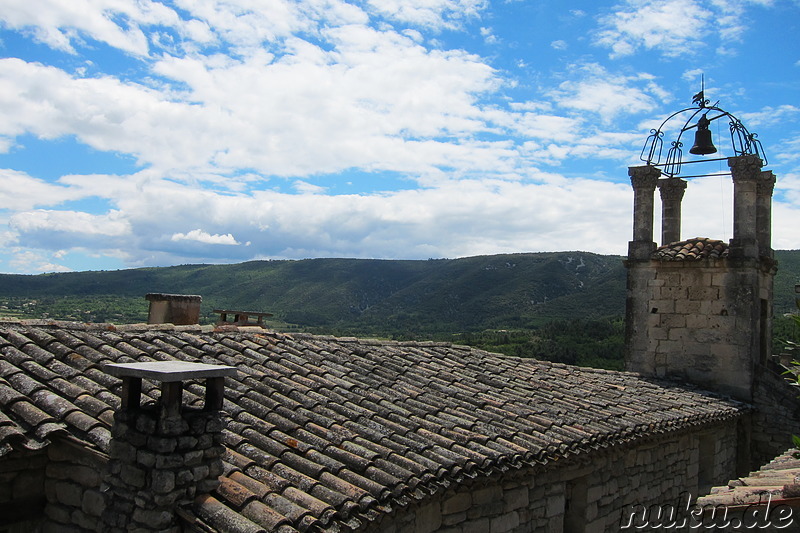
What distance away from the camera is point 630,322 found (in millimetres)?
12883

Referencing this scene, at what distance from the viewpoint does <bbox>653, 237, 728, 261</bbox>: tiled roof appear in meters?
11.8

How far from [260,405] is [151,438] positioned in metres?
1.67

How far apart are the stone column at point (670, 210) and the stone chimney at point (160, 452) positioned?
38.2 ft

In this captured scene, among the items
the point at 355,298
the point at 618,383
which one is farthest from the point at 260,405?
the point at 355,298

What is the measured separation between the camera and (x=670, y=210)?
13.5 meters

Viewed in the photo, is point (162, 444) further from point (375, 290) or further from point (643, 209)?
point (375, 290)

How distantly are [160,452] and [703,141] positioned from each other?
11327mm

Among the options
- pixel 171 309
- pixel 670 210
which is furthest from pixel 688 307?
pixel 171 309

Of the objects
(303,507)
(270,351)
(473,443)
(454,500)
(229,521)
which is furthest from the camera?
(270,351)

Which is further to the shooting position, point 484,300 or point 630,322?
point 484,300

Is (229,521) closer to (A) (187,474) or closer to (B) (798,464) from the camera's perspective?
(A) (187,474)

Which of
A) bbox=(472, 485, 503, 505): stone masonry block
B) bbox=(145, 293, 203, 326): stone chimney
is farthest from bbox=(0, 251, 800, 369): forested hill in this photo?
bbox=(472, 485, 503, 505): stone masonry block

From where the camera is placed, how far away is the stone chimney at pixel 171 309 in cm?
933

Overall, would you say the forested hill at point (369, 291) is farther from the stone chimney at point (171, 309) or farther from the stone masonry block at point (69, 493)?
the stone masonry block at point (69, 493)
